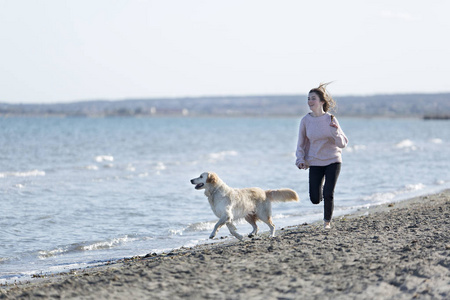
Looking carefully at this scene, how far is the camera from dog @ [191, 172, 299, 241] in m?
8.38

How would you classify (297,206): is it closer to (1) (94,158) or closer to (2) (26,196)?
(2) (26,196)

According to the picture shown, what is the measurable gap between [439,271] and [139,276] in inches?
112

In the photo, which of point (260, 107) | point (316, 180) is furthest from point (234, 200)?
point (260, 107)

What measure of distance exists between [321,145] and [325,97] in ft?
2.10

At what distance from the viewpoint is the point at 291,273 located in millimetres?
5906

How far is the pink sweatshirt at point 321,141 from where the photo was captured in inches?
318

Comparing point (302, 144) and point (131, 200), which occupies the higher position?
point (302, 144)

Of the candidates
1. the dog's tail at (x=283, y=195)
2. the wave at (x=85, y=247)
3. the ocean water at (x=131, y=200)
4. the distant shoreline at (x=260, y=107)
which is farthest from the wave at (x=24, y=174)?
the distant shoreline at (x=260, y=107)

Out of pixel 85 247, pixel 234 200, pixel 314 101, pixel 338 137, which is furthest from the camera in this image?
pixel 85 247

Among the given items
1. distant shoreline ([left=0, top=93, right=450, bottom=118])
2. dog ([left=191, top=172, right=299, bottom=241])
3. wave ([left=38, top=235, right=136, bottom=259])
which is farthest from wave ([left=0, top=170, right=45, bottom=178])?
distant shoreline ([left=0, top=93, right=450, bottom=118])

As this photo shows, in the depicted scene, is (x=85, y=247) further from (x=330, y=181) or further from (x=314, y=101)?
(x=314, y=101)

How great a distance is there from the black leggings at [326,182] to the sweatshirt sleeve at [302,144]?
0.67ft

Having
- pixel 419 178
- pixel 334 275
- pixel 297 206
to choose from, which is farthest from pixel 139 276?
pixel 419 178

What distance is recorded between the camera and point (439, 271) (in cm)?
584
